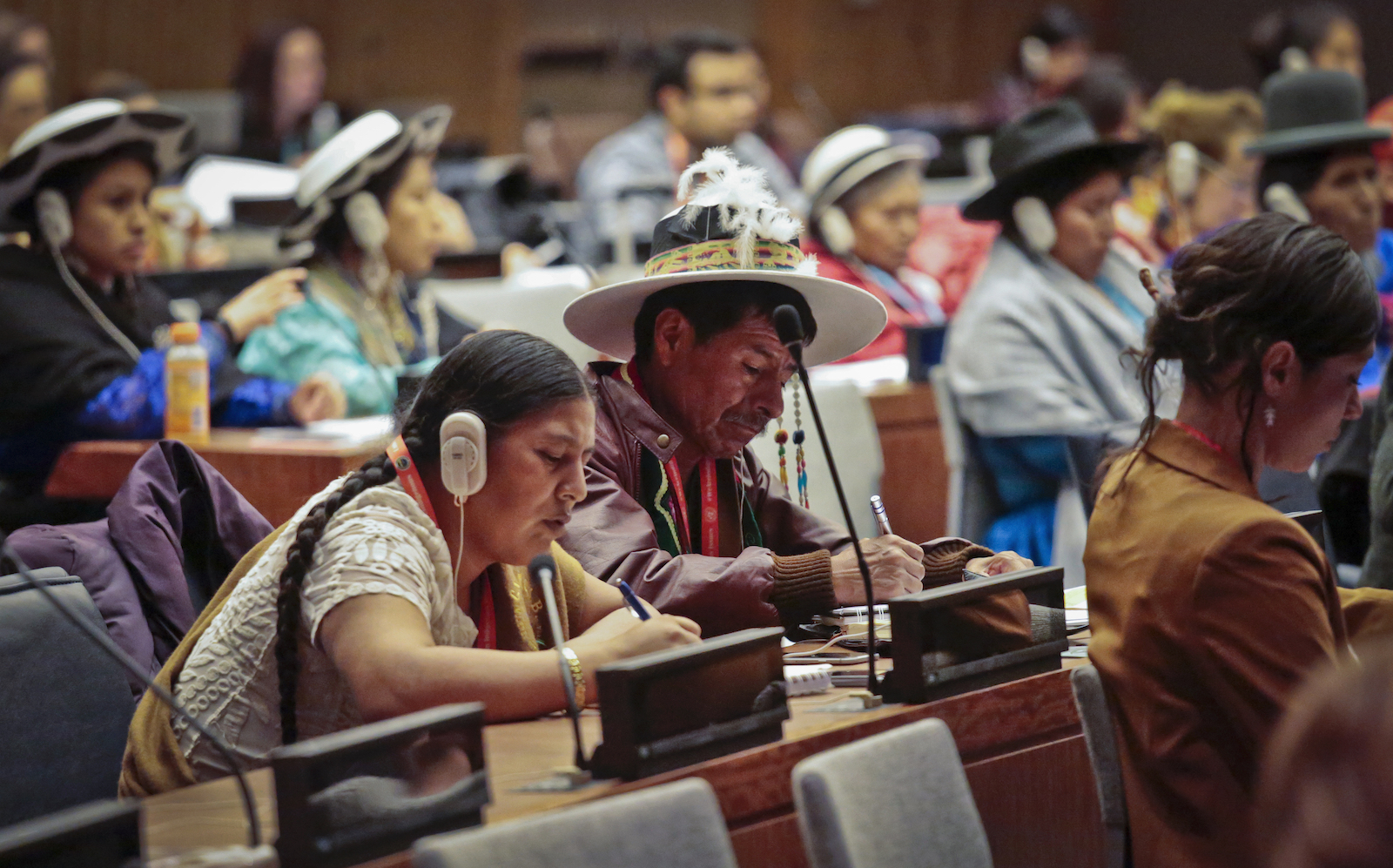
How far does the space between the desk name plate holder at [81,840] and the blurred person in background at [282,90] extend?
606cm

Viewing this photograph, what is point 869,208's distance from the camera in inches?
215

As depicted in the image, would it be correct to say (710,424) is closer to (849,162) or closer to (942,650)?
(942,650)

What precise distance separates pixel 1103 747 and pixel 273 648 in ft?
2.99

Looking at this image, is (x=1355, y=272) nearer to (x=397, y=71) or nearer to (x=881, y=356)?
(x=881, y=356)

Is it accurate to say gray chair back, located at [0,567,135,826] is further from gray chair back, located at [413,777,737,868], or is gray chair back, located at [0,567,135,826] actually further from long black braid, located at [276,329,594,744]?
gray chair back, located at [413,777,737,868]

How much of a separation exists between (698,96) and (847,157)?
3.07 feet

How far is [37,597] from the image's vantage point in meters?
2.02

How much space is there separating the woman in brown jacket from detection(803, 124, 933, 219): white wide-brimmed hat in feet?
11.8

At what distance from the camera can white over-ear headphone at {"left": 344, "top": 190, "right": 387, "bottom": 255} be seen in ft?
13.6

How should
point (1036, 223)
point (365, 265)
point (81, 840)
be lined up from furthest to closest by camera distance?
point (365, 265), point (1036, 223), point (81, 840)

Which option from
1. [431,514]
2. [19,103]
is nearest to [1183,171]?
[19,103]

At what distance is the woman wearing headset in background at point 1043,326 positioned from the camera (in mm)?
3414

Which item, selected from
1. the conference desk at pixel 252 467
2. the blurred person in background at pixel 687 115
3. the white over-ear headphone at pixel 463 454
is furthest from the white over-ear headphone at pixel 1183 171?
the white over-ear headphone at pixel 463 454

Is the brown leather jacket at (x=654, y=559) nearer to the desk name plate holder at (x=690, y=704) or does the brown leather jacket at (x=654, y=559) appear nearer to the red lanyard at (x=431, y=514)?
the red lanyard at (x=431, y=514)
